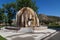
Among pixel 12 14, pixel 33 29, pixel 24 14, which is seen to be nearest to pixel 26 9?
pixel 24 14

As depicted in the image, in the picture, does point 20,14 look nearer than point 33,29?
No

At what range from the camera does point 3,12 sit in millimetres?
60594

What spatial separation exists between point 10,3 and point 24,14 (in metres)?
29.8

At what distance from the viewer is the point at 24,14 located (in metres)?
30.6

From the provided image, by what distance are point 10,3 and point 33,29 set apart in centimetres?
3552

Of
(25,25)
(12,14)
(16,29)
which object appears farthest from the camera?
(12,14)

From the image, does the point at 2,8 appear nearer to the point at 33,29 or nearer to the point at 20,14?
the point at 20,14

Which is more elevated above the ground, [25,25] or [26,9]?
[26,9]

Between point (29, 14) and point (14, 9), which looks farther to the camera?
point (14, 9)

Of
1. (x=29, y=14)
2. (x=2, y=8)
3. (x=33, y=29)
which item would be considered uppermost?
Result: (x=2, y=8)

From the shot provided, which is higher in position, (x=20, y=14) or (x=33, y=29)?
(x=20, y=14)

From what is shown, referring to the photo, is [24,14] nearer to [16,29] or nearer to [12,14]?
[16,29]

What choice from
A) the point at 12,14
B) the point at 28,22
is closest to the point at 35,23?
the point at 28,22

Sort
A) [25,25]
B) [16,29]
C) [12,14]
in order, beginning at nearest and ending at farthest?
[16,29]
[25,25]
[12,14]
